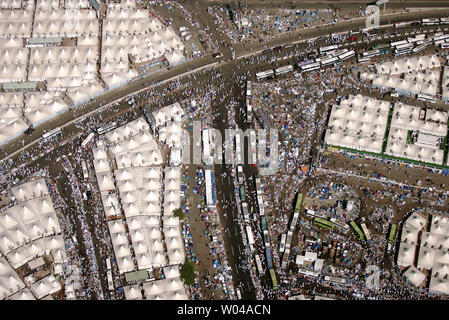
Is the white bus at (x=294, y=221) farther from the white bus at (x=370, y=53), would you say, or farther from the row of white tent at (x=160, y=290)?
the white bus at (x=370, y=53)

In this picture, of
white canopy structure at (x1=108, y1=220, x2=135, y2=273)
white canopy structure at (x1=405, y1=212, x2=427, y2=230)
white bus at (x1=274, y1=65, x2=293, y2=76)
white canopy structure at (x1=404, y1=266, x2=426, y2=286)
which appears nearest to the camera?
white canopy structure at (x1=404, y1=266, x2=426, y2=286)

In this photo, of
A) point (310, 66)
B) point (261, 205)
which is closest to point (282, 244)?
point (261, 205)

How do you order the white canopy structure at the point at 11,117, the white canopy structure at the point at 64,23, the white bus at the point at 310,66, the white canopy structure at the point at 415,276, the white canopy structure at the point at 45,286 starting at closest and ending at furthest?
the white canopy structure at the point at 45,286
the white canopy structure at the point at 415,276
the white canopy structure at the point at 11,117
the white bus at the point at 310,66
the white canopy structure at the point at 64,23

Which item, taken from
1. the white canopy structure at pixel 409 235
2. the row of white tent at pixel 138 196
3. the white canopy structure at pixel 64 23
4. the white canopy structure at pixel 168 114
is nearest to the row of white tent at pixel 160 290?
the row of white tent at pixel 138 196

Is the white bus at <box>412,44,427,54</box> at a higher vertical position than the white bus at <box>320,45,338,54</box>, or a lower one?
lower

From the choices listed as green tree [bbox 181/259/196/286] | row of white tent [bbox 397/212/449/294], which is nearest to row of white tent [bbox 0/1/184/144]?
green tree [bbox 181/259/196/286]

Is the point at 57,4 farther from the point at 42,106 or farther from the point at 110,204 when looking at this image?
the point at 110,204

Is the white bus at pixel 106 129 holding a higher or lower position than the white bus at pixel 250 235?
higher

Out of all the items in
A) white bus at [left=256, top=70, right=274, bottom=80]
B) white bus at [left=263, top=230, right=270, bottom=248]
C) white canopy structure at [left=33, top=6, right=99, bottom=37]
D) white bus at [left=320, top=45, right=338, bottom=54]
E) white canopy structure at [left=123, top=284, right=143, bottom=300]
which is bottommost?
white canopy structure at [left=123, top=284, right=143, bottom=300]

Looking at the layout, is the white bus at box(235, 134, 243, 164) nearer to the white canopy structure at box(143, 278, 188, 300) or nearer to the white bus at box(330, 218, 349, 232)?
the white bus at box(330, 218, 349, 232)

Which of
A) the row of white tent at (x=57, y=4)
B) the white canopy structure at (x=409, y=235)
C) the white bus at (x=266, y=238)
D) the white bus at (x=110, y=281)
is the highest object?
the row of white tent at (x=57, y=4)
